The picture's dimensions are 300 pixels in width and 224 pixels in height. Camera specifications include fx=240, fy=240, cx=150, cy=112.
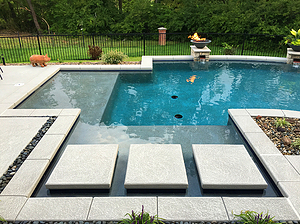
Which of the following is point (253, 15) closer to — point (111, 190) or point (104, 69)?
point (104, 69)

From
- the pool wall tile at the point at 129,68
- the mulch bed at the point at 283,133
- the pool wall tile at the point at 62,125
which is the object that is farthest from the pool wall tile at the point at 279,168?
the pool wall tile at the point at 129,68

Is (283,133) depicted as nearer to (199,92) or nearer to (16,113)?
(199,92)

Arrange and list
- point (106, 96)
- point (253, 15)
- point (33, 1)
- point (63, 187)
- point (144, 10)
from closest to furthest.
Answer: point (63, 187) < point (106, 96) < point (253, 15) < point (144, 10) < point (33, 1)

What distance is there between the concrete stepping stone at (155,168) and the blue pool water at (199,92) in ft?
6.00

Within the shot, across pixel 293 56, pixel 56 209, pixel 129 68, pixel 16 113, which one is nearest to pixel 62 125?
pixel 16 113

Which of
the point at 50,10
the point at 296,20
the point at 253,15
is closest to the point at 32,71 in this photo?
the point at 253,15

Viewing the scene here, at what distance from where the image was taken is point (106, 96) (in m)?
7.34

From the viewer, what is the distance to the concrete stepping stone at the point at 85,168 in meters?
3.61

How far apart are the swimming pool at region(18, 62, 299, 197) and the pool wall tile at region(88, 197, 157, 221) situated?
30cm

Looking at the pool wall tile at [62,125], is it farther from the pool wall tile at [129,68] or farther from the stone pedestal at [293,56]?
the stone pedestal at [293,56]

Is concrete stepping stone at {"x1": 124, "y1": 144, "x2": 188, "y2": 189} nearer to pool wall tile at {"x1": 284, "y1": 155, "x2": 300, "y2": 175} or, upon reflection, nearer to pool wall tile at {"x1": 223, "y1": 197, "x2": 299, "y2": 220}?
pool wall tile at {"x1": 223, "y1": 197, "x2": 299, "y2": 220}

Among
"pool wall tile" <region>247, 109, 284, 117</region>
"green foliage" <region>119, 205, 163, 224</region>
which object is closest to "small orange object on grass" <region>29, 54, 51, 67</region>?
"pool wall tile" <region>247, 109, 284, 117</region>

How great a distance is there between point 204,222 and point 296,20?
16011mm

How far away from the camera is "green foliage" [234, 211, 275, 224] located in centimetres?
290
